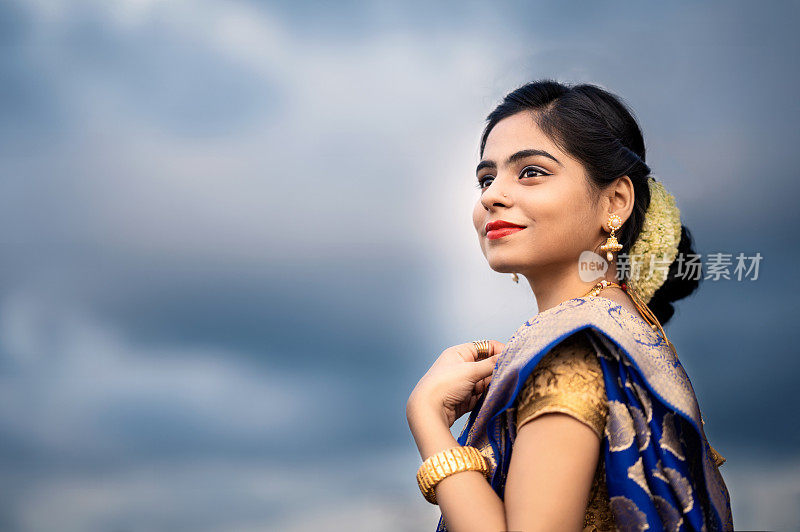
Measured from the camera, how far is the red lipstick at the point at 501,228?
2.46m

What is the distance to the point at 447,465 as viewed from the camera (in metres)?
2.08

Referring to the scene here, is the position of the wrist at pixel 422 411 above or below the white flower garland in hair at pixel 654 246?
below

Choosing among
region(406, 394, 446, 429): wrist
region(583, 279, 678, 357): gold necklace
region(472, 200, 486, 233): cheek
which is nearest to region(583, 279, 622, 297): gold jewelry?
region(583, 279, 678, 357): gold necklace

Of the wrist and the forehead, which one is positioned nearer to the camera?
the wrist

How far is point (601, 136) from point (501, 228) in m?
0.52

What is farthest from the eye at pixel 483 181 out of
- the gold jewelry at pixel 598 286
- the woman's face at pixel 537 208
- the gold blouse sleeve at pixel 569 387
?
the gold blouse sleeve at pixel 569 387

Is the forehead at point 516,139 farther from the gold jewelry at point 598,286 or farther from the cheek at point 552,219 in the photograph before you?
the gold jewelry at point 598,286

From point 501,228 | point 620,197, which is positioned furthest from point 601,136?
point 501,228

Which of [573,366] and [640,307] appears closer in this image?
[573,366]

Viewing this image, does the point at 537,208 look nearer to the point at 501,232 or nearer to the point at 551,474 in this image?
the point at 501,232

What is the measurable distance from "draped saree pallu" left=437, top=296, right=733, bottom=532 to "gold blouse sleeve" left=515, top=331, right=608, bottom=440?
0.03 meters

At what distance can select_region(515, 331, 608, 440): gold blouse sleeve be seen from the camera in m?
1.95

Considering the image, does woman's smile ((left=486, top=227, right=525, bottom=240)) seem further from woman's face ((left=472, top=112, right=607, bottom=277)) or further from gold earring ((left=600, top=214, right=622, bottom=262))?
gold earring ((left=600, top=214, right=622, bottom=262))

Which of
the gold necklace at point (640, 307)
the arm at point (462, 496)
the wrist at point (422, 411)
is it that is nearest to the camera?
the arm at point (462, 496)
